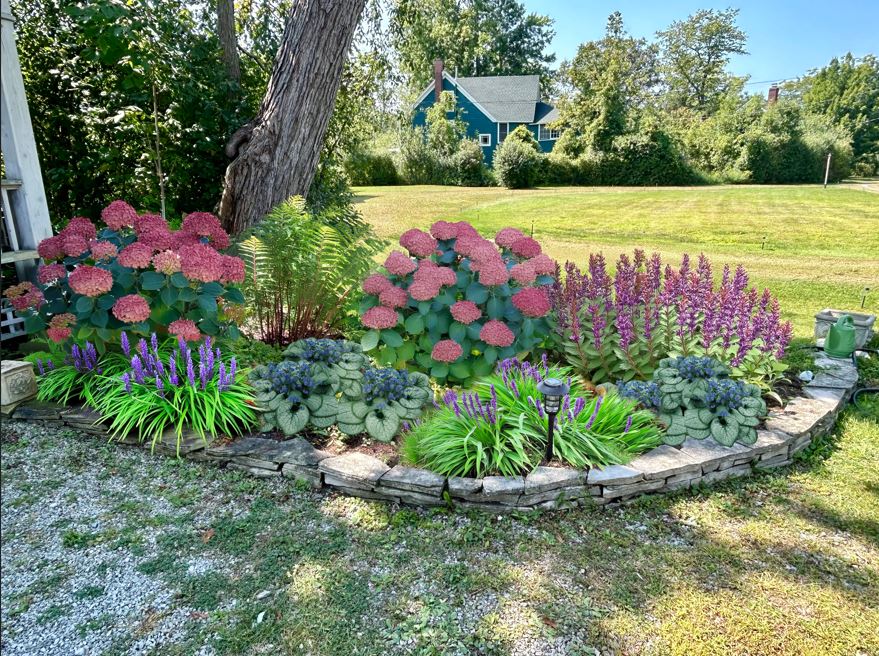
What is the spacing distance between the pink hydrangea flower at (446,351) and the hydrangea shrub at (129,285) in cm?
110

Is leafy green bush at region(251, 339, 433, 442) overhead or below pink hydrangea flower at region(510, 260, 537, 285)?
below

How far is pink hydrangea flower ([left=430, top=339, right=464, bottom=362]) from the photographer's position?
3.05m

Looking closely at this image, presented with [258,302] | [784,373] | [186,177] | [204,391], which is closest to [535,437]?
[204,391]

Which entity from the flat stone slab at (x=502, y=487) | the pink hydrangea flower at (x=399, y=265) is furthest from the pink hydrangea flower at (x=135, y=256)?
the flat stone slab at (x=502, y=487)

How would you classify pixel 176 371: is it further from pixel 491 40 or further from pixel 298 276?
pixel 491 40

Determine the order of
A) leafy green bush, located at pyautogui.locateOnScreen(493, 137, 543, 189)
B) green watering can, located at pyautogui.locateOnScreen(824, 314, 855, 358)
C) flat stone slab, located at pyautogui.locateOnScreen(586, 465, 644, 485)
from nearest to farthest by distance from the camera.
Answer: flat stone slab, located at pyautogui.locateOnScreen(586, 465, 644, 485)
green watering can, located at pyautogui.locateOnScreen(824, 314, 855, 358)
leafy green bush, located at pyautogui.locateOnScreen(493, 137, 543, 189)

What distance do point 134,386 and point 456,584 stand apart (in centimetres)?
194

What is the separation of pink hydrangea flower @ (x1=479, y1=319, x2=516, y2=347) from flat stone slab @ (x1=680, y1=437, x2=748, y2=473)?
3.32 feet

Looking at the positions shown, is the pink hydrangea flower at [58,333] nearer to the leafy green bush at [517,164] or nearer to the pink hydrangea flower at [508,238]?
the pink hydrangea flower at [508,238]

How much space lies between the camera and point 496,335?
308cm

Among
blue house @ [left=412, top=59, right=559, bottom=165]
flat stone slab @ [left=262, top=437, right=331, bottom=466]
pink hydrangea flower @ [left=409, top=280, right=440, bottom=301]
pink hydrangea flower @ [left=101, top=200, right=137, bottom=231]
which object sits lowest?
flat stone slab @ [left=262, top=437, right=331, bottom=466]

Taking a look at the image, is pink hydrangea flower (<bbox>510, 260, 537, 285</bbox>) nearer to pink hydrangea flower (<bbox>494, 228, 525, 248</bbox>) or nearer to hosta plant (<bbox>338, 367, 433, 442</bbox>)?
pink hydrangea flower (<bbox>494, 228, 525, 248</bbox>)

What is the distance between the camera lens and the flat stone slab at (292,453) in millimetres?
2592

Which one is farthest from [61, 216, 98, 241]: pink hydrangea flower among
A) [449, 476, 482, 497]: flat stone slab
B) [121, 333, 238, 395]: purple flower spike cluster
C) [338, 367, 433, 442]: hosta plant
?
[449, 476, 482, 497]: flat stone slab
